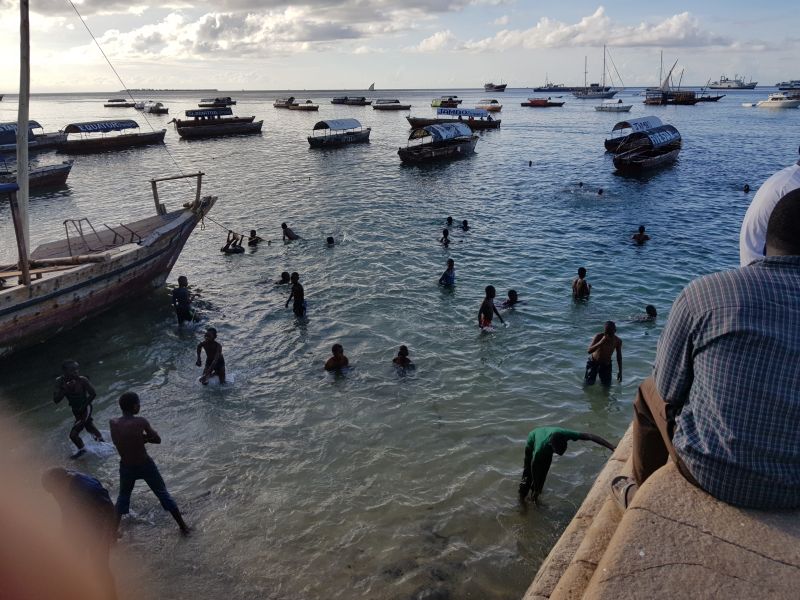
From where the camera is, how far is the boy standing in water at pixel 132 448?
686 cm

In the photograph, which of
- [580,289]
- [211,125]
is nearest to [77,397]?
[580,289]

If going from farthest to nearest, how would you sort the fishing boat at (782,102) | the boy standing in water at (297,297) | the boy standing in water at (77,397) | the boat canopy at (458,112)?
the fishing boat at (782,102) → the boat canopy at (458,112) → the boy standing in water at (297,297) → the boy standing in water at (77,397)

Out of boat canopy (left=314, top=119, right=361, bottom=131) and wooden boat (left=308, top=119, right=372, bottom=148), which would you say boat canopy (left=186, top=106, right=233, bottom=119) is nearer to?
wooden boat (left=308, top=119, right=372, bottom=148)

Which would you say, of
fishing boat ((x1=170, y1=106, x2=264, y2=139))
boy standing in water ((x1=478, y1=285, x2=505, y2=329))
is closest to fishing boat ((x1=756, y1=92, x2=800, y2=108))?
fishing boat ((x1=170, y1=106, x2=264, y2=139))

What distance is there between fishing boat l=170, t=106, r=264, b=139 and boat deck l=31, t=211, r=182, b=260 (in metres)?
56.8

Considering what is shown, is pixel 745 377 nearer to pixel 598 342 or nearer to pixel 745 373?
pixel 745 373

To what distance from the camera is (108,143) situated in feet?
196

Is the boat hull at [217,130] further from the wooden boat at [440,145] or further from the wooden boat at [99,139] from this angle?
the wooden boat at [440,145]

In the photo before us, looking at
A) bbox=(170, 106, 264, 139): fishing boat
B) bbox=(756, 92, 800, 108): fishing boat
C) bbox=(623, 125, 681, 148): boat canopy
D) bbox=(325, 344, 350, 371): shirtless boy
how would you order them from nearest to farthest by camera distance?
1. bbox=(325, 344, 350, 371): shirtless boy
2. bbox=(623, 125, 681, 148): boat canopy
3. bbox=(170, 106, 264, 139): fishing boat
4. bbox=(756, 92, 800, 108): fishing boat

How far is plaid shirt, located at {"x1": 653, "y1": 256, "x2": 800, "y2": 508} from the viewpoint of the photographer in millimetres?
2535

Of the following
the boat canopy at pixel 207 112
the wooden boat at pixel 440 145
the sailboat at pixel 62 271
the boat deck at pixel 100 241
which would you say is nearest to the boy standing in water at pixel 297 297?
the sailboat at pixel 62 271

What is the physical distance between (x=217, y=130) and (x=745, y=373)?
7799cm

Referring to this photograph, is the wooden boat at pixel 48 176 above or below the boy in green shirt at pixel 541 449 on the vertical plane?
above

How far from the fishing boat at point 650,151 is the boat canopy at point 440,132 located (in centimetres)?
1407
